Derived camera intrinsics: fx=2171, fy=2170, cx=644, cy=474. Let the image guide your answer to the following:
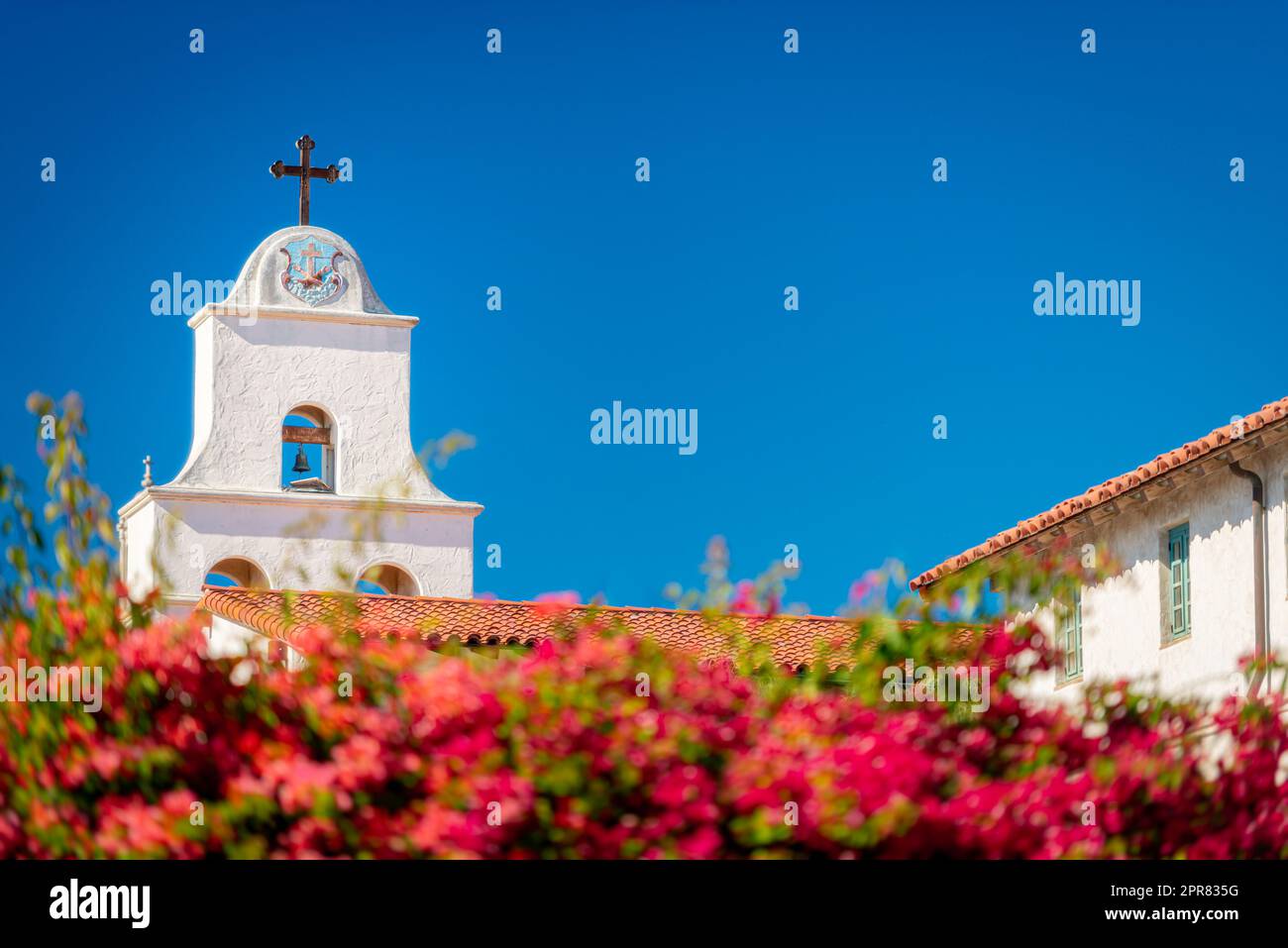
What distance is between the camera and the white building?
2056 centimetres

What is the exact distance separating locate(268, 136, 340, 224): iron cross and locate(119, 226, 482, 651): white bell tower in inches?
20.5

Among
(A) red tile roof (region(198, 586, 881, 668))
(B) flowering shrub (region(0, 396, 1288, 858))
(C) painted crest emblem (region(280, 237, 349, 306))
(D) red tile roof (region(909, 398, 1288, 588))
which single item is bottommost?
(B) flowering shrub (region(0, 396, 1288, 858))

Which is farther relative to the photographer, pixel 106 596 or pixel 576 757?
pixel 106 596

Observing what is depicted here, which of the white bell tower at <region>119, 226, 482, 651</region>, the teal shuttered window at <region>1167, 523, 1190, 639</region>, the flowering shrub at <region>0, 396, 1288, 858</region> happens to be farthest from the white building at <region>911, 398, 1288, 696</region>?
the flowering shrub at <region>0, 396, 1288, 858</region>

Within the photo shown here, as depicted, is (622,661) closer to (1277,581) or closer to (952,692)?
(952,692)

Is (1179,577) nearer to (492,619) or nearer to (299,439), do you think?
(492,619)

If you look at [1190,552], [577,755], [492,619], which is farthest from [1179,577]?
[577,755]

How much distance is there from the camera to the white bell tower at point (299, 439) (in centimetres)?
2941

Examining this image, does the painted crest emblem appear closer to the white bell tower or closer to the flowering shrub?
the white bell tower

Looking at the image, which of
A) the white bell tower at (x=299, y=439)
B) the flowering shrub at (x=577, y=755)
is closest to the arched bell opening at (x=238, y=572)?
the white bell tower at (x=299, y=439)
